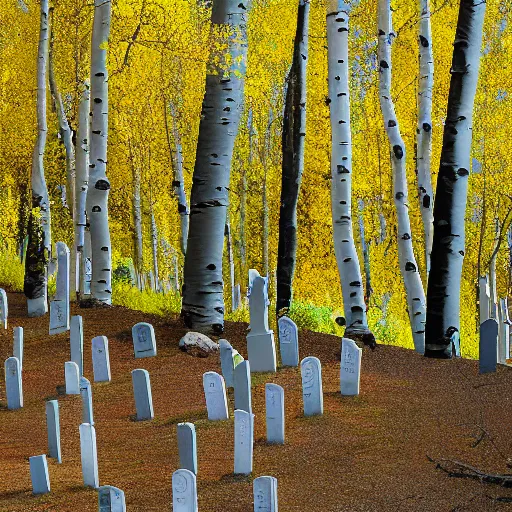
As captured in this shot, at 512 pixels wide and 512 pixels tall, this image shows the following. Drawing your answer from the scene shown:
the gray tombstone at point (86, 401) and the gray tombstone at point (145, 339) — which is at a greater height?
the gray tombstone at point (145, 339)

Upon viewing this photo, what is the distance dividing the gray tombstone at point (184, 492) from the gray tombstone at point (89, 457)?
4.67 feet

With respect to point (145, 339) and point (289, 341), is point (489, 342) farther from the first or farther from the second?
point (145, 339)

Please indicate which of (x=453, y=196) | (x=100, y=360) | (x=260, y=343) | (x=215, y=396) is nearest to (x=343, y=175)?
(x=453, y=196)

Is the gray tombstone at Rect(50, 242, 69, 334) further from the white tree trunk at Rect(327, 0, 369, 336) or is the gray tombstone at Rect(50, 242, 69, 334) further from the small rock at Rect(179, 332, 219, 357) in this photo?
the white tree trunk at Rect(327, 0, 369, 336)

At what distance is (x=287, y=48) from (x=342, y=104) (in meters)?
9.52

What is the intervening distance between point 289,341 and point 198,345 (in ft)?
5.64

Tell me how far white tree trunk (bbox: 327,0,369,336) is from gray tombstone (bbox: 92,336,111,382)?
3634 mm

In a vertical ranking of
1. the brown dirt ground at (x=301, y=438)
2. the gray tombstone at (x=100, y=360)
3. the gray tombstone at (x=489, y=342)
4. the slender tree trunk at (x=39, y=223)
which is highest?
the slender tree trunk at (x=39, y=223)

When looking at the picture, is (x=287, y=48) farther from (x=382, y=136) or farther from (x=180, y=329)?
(x=180, y=329)

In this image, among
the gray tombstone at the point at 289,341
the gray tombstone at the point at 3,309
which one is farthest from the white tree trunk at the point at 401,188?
the gray tombstone at the point at 3,309

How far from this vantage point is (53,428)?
8203mm

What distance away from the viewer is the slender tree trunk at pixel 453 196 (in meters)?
11.7

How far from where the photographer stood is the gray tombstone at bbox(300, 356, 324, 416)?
9039 mm

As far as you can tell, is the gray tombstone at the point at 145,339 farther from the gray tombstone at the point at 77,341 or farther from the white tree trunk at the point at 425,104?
the white tree trunk at the point at 425,104
